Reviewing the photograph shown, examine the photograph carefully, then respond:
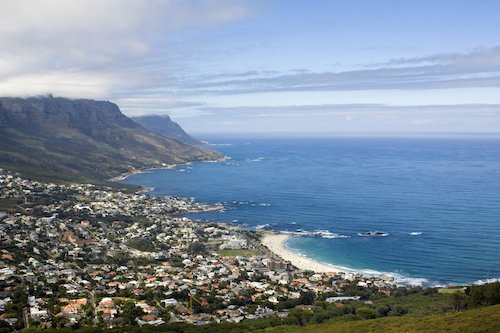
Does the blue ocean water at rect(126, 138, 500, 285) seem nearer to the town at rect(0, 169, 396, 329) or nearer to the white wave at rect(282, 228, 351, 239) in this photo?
the white wave at rect(282, 228, 351, 239)

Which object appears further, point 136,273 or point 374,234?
point 374,234

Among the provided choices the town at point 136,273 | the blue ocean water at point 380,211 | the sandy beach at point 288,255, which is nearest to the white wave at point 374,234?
the blue ocean water at point 380,211

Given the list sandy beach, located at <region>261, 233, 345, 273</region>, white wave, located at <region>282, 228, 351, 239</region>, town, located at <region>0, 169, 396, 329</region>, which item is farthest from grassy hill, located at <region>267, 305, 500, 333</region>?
white wave, located at <region>282, 228, 351, 239</region>

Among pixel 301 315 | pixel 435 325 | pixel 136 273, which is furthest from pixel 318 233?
pixel 435 325

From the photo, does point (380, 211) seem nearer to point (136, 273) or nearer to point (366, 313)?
point (136, 273)

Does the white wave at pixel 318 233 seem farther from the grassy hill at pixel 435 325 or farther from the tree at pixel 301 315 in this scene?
the grassy hill at pixel 435 325
